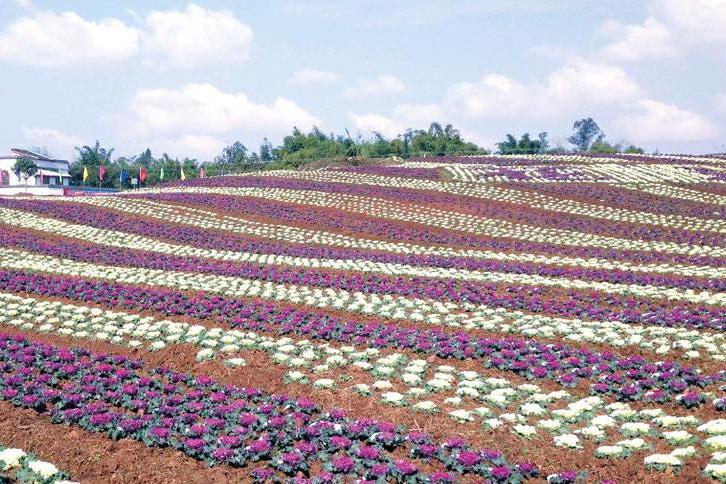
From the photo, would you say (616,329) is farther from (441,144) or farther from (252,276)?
(441,144)

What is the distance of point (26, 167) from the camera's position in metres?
80.9

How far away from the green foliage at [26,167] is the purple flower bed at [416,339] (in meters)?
66.7

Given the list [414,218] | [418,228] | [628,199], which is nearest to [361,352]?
[418,228]

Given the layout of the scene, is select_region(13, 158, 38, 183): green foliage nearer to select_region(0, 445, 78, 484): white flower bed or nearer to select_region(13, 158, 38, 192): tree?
select_region(13, 158, 38, 192): tree

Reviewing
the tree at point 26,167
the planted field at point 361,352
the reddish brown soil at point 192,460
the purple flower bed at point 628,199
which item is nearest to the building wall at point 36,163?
the tree at point 26,167

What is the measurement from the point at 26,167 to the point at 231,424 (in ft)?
264

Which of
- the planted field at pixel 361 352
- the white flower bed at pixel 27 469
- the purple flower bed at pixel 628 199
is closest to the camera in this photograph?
the white flower bed at pixel 27 469

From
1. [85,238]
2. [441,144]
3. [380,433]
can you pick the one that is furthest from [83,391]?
[441,144]

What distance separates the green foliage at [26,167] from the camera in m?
80.9

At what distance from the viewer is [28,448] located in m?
9.23

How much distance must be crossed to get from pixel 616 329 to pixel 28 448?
1225 cm

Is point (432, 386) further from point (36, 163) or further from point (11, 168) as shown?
point (11, 168)

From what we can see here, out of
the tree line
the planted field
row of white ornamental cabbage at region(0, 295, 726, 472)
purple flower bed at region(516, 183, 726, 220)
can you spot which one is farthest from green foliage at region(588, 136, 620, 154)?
row of white ornamental cabbage at region(0, 295, 726, 472)

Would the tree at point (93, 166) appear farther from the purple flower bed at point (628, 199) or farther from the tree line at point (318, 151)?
the purple flower bed at point (628, 199)
